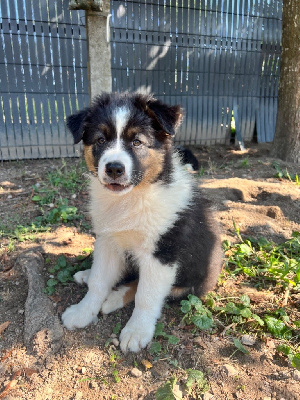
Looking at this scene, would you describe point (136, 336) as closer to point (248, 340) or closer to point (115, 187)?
point (248, 340)

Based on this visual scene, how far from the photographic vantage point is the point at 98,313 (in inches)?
115

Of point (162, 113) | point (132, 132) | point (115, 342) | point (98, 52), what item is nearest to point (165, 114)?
point (162, 113)

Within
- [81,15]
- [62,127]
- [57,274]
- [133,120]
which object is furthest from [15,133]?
[133,120]

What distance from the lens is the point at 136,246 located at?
9.13 ft

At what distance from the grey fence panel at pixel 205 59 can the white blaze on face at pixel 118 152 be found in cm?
533

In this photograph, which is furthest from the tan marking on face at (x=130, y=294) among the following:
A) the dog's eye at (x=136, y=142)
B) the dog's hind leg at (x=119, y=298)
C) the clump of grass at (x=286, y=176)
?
the clump of grass at (x=286, y=176)

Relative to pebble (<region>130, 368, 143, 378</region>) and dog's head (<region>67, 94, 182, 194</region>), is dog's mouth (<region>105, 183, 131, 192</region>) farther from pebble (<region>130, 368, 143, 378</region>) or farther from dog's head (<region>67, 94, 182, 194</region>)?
pebble (<region>130, 368, 143, 378</region>)

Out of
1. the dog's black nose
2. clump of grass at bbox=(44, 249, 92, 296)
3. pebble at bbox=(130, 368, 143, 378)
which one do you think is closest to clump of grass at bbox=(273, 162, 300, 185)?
clump of grass at bbox=(44, 249, 92, 296)

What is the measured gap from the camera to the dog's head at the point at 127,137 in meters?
2.53

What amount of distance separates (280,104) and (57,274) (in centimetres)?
566

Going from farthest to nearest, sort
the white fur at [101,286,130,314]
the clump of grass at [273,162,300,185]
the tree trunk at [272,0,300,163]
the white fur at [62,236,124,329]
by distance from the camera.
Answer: the tree trunk at [272,0,300,163] → the clump of grass at [273,162,300,185] → the white fur at [101,286,130,314] → the white fur at [62,236,124,329]

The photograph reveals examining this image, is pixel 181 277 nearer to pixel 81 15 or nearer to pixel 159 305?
pixel 159 305

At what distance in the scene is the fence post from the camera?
4.95 metres

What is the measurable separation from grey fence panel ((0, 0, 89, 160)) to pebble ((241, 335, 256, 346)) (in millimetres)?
5678
